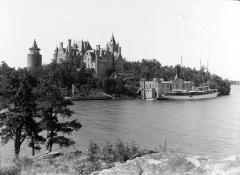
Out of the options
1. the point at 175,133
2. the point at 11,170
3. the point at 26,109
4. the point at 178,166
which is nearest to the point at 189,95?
the point at 175,133

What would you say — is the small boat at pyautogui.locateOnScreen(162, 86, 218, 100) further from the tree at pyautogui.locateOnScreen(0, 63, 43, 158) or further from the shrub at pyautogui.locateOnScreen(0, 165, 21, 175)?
the shrub at pyautogui.locateOnScreen(0, 165, 21, 175)

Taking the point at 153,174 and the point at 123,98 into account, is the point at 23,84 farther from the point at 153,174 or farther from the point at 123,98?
the point at 123,98

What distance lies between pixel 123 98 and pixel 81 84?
7735mm

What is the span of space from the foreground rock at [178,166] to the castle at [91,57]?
5865 centimetres

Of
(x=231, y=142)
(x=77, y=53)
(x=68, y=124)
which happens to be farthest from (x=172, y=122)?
(x=77, y=53)

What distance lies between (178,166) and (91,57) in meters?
62.5

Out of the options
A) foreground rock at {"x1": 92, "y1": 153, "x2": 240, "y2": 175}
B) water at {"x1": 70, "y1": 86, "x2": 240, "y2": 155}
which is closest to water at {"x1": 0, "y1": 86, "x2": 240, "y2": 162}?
water at {"x1": 70, "y1": 86, "x2": 240, "y2": 155}

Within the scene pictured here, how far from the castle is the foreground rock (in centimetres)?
5865

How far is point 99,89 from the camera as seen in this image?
2341 inches

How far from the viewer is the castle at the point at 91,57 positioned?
65625 millimetres

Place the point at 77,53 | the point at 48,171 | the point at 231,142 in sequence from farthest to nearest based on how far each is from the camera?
the point at 77,53 → the point at 231,142 → the point at 48,171

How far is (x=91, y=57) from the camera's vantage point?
67.7m

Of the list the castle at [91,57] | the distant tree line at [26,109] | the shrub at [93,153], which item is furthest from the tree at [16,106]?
the castle at [91,57]

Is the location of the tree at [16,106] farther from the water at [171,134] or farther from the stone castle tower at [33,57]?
the water at [171,134]
